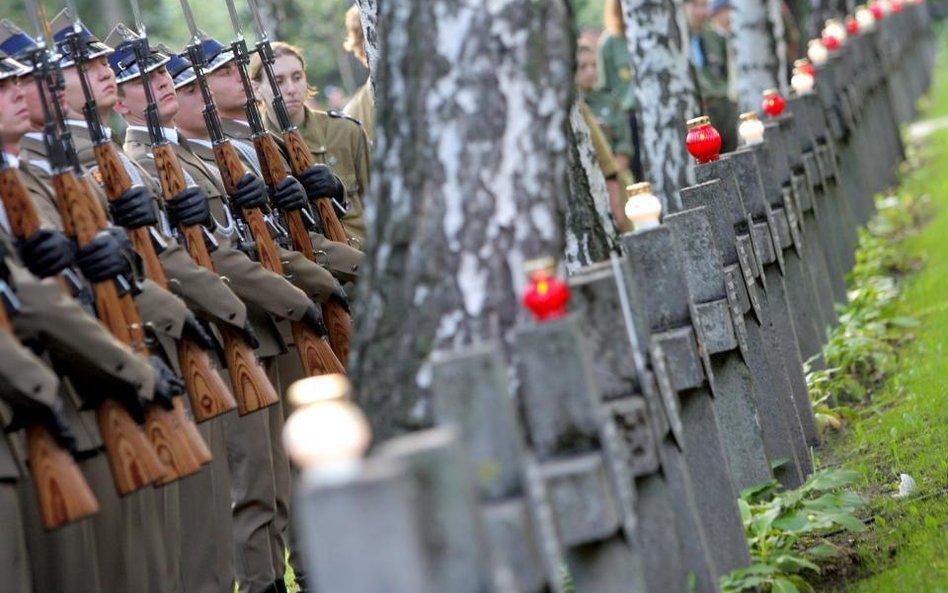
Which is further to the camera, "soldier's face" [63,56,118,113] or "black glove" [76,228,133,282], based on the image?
"soldier's face" [63,56,118,113]

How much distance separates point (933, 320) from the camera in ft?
39.5

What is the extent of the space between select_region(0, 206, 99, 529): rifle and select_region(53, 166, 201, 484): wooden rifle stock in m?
0.49

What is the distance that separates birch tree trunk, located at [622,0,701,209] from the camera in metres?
12.8

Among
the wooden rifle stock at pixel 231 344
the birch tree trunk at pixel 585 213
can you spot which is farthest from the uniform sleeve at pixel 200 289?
the birch tree trunk at pixel 585 213

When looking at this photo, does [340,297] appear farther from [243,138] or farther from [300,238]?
[243,138]

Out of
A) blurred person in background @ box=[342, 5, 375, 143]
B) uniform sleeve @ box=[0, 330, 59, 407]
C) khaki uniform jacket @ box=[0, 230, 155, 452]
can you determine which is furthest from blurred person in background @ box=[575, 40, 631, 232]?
uniform sleeve @ box=[0, 330, 59, 407]

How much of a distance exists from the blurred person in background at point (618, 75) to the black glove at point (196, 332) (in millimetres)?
9200

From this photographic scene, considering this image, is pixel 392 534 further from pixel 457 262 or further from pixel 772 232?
pixel 772 232

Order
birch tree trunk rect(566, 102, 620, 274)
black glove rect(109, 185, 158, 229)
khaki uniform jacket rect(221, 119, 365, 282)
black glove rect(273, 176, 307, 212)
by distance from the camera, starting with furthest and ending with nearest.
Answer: birch tree trunk rect(566, 102, 620, 274), khaki uniform jacket rect(221, 119, 365, 282), black glove rect(273, 176, 307, 212), black glove rect(109, 185, 158, 229)

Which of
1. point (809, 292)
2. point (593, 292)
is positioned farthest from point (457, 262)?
point (809, 292)

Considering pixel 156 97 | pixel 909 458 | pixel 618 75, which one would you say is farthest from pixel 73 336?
pixel 618 75

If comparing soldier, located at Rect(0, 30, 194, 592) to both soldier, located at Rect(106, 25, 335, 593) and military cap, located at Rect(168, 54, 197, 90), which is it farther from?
military cap, located at Rect(168, 54, 197, 90)

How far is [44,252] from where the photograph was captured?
22.5 feet

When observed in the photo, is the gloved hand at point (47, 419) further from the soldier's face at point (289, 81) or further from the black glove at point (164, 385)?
A: the soldier's face at point (289, 81)
